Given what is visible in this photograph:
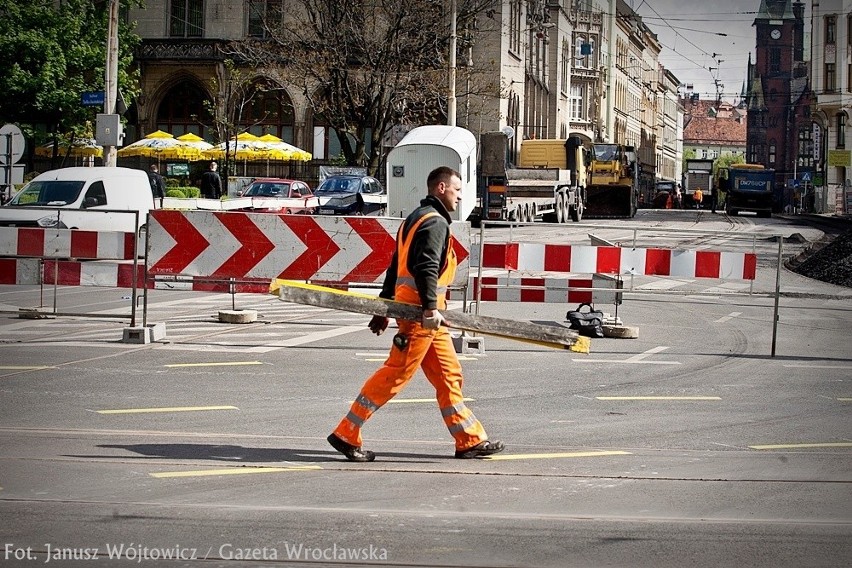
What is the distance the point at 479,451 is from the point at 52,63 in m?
43.4

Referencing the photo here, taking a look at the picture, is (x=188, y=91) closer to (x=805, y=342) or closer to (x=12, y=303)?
(x=12, y=303)

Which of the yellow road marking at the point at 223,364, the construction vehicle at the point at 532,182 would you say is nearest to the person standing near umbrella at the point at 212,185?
the construction vehicle at the point at 532,182

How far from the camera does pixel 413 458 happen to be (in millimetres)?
8133

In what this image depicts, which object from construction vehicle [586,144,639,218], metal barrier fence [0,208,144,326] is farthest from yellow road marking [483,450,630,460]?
construction vehicle [586,144,639,218]

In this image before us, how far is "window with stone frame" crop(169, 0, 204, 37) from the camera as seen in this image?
63594 mm

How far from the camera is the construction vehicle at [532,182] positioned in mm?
44500

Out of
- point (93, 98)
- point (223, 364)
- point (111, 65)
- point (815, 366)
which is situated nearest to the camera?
point (223, 364)

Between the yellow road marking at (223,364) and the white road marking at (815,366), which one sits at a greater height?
the white road marking at (815,366)

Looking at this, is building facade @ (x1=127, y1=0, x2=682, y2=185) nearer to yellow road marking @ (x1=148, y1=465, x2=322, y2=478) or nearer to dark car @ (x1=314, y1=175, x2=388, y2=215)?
dark car @ (x1=314, y1=175, x2=388, y2=215)

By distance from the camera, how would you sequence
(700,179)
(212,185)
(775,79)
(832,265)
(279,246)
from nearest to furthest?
(279,246) → (832,265) → (212,185) → (700,179) → (775,79)

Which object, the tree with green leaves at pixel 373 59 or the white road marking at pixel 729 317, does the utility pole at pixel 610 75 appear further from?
the white road marking at pixel 729 317

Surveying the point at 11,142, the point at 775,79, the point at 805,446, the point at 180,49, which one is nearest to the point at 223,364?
the point at 805,446

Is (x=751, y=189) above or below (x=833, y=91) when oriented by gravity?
below

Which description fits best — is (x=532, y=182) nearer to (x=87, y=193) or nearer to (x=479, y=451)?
(x=87, y=193)
